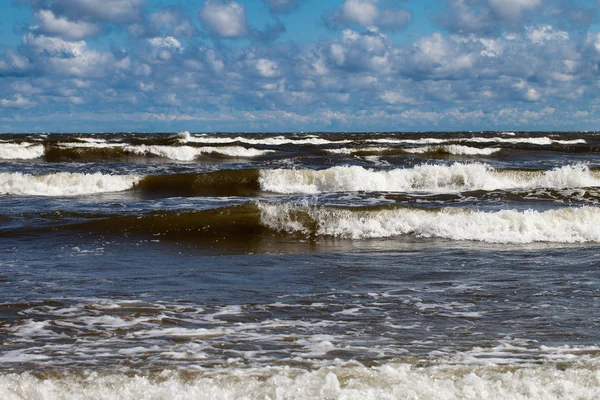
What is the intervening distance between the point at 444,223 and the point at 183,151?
3115 cm

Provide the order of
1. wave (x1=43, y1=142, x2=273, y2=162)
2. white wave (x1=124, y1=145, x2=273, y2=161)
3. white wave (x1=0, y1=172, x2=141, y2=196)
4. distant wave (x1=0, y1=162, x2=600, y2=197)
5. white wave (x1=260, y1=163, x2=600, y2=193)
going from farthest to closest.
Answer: white wave (x1=124, y1=145, x2=273, y2=161), wave (x1=43, y1=142, x2=273, y2=162), white wave (x1=260, y1=163, x2=600, y2=193), distant wave (x1=0, y1=162, x2=600, y2=197), white wave (x1=0, y1=172, x2=141, y2=196)

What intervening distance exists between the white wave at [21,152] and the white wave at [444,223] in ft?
103

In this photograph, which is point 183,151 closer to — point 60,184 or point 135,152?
point 135,152

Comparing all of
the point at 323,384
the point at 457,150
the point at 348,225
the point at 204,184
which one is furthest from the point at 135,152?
the point at 323,384

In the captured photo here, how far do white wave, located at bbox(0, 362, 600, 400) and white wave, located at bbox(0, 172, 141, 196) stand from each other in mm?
19044

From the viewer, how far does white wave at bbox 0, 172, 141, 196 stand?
23.6 meters

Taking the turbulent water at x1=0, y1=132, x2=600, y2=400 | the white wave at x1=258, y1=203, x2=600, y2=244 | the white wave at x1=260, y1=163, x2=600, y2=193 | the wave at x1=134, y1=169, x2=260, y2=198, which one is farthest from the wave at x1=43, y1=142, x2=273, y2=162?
the white wave at x1=258, y1=203, x2=600, y2=244

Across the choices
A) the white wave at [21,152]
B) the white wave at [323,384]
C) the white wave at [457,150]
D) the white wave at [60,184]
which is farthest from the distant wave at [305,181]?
the white wave at [323,384]

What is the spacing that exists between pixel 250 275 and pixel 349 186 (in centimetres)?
1632

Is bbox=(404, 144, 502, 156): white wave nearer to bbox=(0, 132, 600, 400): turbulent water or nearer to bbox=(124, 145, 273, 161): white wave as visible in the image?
bbox=(124, 145, 273, 161): white wave

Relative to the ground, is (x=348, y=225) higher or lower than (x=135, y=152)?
lower

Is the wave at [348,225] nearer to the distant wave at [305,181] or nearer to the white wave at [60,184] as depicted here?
the distant wave at [305,181]

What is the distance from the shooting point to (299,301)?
757 cm

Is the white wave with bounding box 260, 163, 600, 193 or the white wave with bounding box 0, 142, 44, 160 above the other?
the white wave with bounding box 0, 142, 44, 160
